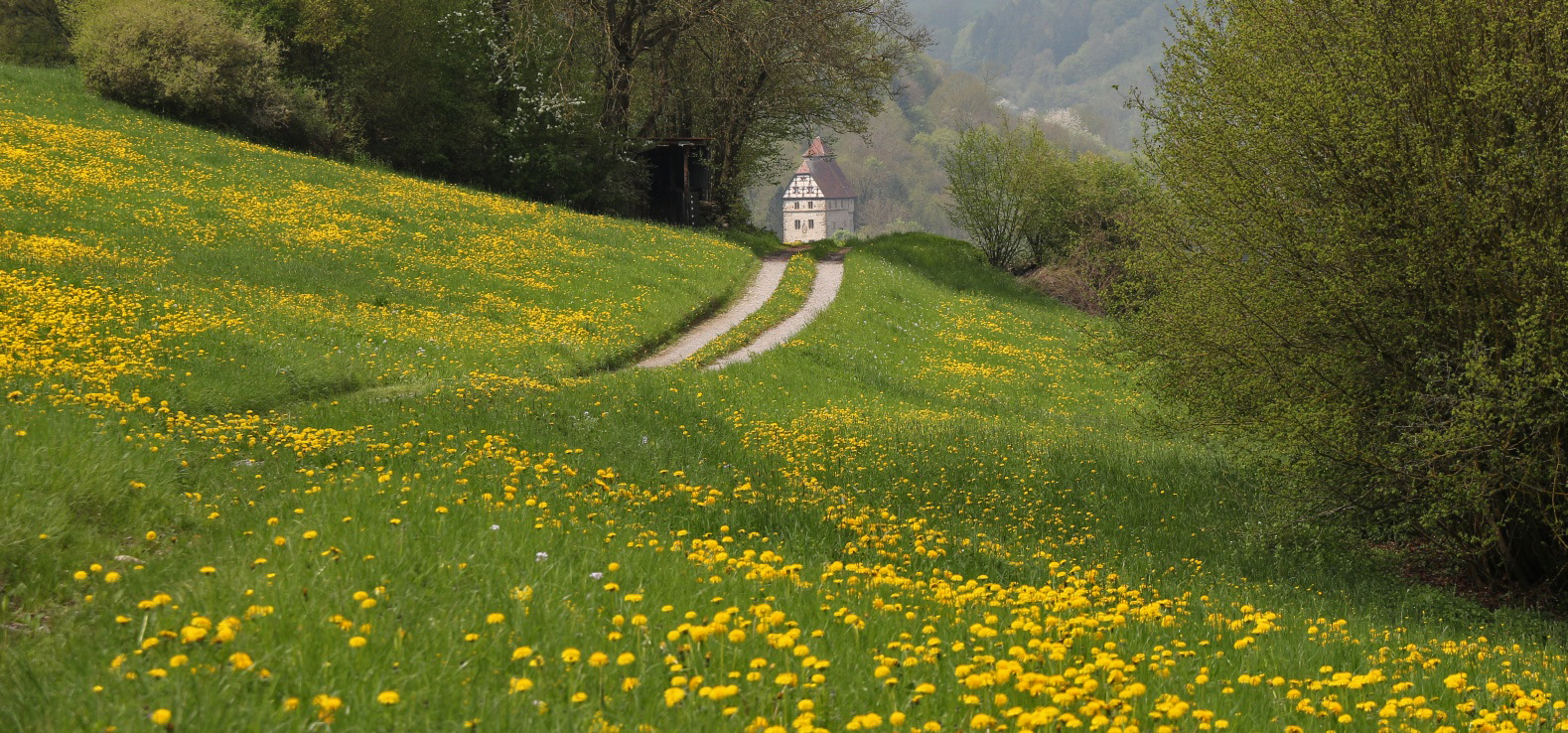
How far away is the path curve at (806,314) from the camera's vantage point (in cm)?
2223

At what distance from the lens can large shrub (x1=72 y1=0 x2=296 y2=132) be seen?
3102cm

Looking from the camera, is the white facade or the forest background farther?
the white facade

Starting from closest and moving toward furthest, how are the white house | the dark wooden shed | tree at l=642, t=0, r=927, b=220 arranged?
1. tree at l=642, t=0, r=927, b=220
2. the dark wooden shed
3. the white house

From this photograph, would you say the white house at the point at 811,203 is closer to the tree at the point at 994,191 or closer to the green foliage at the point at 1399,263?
the tree at the point at 994,191

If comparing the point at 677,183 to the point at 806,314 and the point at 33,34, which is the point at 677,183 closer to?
the point at 806,314

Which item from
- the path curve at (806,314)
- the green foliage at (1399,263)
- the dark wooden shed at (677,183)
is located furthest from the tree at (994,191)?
the green foliage at (1399,263)

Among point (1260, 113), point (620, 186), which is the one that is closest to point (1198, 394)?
point (1260, 113)

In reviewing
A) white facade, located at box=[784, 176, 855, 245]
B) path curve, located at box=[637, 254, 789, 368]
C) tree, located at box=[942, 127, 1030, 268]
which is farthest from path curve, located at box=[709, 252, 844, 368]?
white facade, located at box=[784, 176, 855, 245]

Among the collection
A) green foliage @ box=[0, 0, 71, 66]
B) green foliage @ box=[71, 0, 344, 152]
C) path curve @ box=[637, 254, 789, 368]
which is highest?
green foliage @ box=[0, 0, 71, 66]

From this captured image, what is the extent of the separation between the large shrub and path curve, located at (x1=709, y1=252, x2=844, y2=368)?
2022 cm

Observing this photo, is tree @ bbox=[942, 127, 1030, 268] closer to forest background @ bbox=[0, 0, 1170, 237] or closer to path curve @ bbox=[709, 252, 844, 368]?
forest background @ bbox=[0, 0, 1170, 237]

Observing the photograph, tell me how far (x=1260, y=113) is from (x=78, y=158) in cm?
Answer: 2601

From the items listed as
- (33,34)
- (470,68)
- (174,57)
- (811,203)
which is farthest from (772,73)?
(811,203)

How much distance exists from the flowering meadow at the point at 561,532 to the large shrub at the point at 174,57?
301 inches
